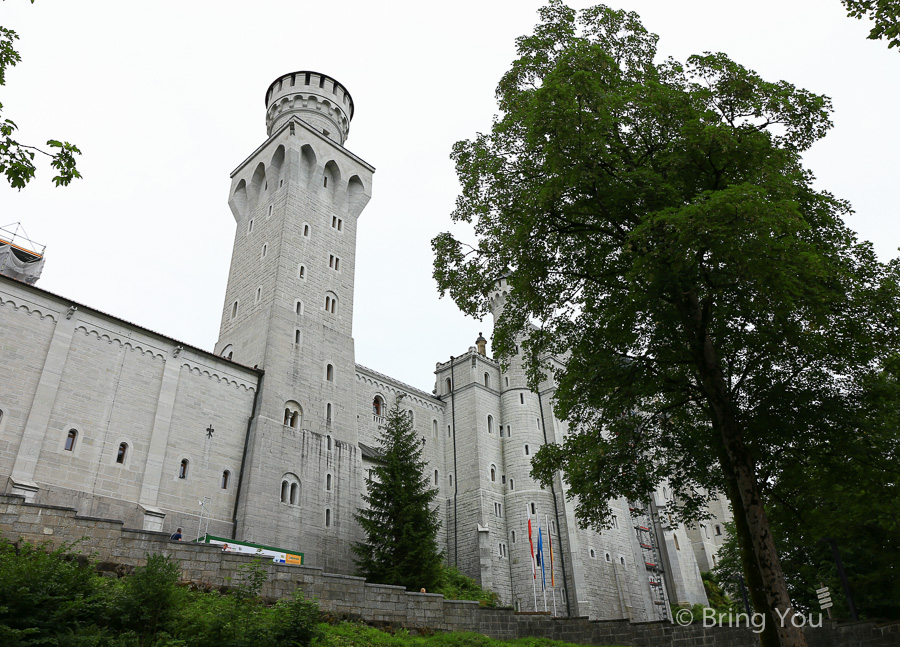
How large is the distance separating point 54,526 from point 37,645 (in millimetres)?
6289

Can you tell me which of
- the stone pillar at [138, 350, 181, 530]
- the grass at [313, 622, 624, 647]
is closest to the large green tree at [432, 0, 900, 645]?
the grass at [313, 622, 624, 647]

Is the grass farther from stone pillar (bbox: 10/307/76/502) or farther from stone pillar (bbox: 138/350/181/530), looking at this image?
stone pillar (bbox: 10/307/76/502)

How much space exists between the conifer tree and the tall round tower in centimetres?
2394

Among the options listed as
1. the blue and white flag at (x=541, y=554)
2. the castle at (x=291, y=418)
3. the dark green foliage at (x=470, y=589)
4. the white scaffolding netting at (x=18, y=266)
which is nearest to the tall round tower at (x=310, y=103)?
the castle at (x=291, y=418)

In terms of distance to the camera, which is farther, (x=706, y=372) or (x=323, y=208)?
(x=323, y=208)

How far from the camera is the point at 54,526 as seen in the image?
13.8 m

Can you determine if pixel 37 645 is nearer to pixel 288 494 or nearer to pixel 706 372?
pixel 706 372

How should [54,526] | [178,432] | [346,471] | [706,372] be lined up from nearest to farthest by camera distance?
[706,372] → [54,526] → [178,432] → [346,471]

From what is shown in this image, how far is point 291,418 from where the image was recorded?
29703 millimetres

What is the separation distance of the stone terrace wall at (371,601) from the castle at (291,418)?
3730mm

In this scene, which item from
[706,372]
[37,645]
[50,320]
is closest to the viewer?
[37,645]

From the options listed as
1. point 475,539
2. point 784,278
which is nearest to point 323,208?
point 475,539

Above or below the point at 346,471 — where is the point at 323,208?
above

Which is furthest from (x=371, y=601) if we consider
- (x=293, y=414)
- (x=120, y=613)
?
(x=293, y=414)
